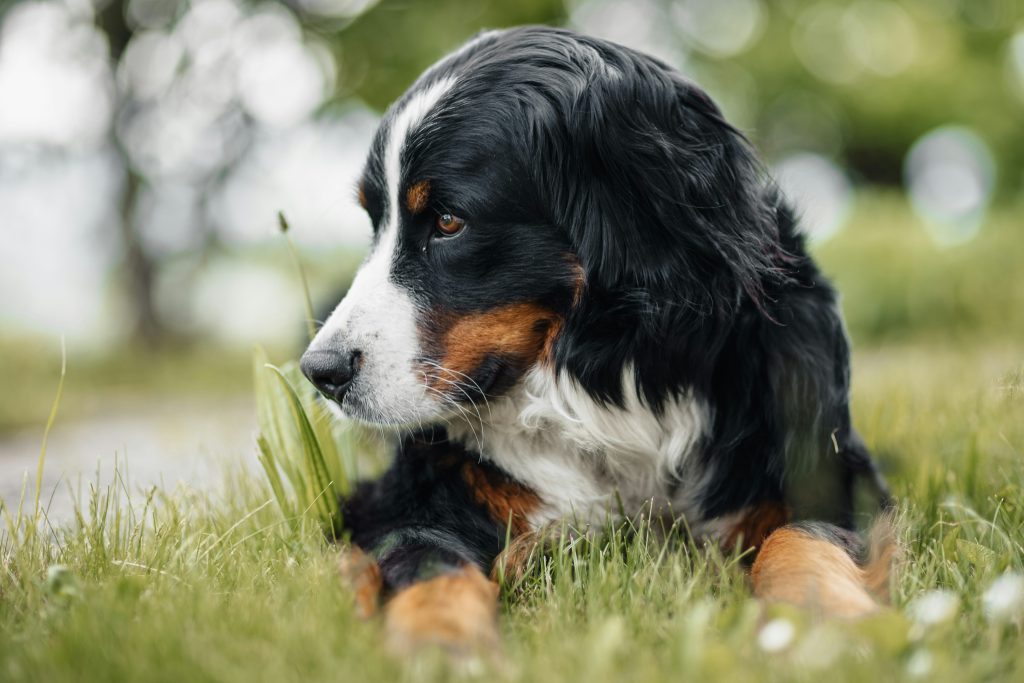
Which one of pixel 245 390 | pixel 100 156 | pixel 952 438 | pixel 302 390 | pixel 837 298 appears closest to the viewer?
pixel 837 298

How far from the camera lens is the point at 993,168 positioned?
19984 millimetres

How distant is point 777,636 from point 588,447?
3.36ft

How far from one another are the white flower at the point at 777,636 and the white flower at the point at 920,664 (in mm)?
181

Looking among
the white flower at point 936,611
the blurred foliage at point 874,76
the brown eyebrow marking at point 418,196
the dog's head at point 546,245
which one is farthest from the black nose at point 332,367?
the blurred foliage at point 874,76

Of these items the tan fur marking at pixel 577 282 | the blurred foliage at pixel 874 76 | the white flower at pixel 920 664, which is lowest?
the blurred foliage at pixel 874 76

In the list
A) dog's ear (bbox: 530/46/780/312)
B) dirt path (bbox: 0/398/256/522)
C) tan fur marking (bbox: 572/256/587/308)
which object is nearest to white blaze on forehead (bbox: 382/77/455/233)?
dog's ear (bbox: 530/46/780/312)

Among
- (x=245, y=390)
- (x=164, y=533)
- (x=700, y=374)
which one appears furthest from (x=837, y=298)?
Answer: (x=245, y=390)

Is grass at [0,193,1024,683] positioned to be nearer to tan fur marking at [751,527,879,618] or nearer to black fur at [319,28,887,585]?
tan fur marking at [751,527,879,618]

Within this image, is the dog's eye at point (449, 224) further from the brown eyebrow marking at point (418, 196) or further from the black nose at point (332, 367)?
the black nose at point (332, 367)

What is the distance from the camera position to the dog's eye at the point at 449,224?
239 cm

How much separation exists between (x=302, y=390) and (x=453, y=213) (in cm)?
88

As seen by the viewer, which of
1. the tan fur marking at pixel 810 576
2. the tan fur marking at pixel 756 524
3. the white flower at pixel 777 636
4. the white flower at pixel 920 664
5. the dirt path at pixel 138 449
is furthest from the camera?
the dirt path at pixel 138 449

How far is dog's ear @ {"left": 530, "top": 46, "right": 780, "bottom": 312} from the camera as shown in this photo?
7.68 feet

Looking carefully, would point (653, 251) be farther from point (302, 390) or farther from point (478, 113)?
point (302, 390)
